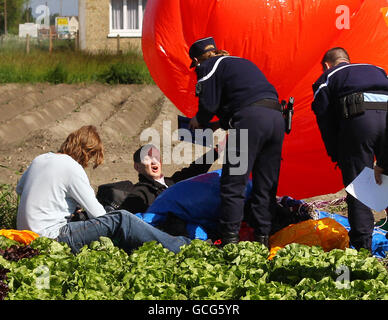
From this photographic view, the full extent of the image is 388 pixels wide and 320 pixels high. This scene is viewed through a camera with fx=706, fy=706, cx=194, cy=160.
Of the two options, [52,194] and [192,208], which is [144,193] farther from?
[52,194]

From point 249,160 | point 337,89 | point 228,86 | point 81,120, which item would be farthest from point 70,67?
point 337,89

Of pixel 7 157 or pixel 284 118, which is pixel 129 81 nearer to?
pixel 7 157

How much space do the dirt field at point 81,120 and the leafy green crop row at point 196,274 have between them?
3484 mm

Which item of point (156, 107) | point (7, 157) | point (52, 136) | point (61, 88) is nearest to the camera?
point (7, 157)

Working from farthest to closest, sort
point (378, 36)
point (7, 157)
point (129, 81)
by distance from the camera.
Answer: point (129, 81) < point (7, 157) < point (378, 36)

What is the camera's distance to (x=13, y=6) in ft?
218

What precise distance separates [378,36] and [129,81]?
1627cm

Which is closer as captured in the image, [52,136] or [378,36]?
[378,36]

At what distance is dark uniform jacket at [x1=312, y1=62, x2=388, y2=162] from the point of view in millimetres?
5320

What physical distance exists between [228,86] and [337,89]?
33.2 inches

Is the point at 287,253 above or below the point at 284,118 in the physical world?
below

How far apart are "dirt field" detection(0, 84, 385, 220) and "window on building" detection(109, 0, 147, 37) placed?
942cm

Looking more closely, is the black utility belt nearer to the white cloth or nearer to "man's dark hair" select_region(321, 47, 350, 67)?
"man's dark hair" select_region(321, 47, 350, 67)

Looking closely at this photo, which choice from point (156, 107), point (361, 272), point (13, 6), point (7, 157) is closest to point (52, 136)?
point (7, 157)
